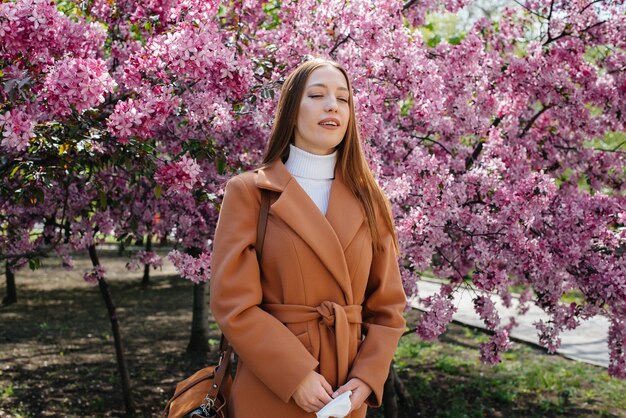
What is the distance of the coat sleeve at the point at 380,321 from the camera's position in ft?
7.07

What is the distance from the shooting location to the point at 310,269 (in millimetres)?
2166

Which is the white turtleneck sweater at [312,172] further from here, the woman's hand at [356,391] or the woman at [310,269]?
the woman's hand at [356,391]

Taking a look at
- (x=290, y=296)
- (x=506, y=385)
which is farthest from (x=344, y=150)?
(x=506, y=385)

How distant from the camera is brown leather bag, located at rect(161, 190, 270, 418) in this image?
218 centimetres

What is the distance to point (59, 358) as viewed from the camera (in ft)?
24.6

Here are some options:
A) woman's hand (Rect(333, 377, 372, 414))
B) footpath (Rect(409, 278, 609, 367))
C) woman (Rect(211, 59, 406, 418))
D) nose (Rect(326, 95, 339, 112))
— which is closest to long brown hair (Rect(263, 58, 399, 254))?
woman (Rect(211, 59, 406, 418))

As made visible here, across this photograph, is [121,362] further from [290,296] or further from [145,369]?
[290,296]

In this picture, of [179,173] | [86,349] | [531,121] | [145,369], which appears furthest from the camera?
[86,349]

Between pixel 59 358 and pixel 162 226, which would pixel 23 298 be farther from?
pixel 162 226

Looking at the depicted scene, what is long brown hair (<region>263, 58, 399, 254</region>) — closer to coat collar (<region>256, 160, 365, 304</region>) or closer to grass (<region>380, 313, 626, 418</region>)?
coat collar (<region>256, 160, 365, 304</region>)

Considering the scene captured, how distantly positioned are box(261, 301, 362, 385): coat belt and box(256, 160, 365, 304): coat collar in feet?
0.31

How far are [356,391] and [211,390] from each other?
514 mm

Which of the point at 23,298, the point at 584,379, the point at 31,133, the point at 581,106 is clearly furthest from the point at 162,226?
the point at 23,298

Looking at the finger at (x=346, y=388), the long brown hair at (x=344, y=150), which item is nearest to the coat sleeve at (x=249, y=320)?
the finger at (x=346, y=388)
